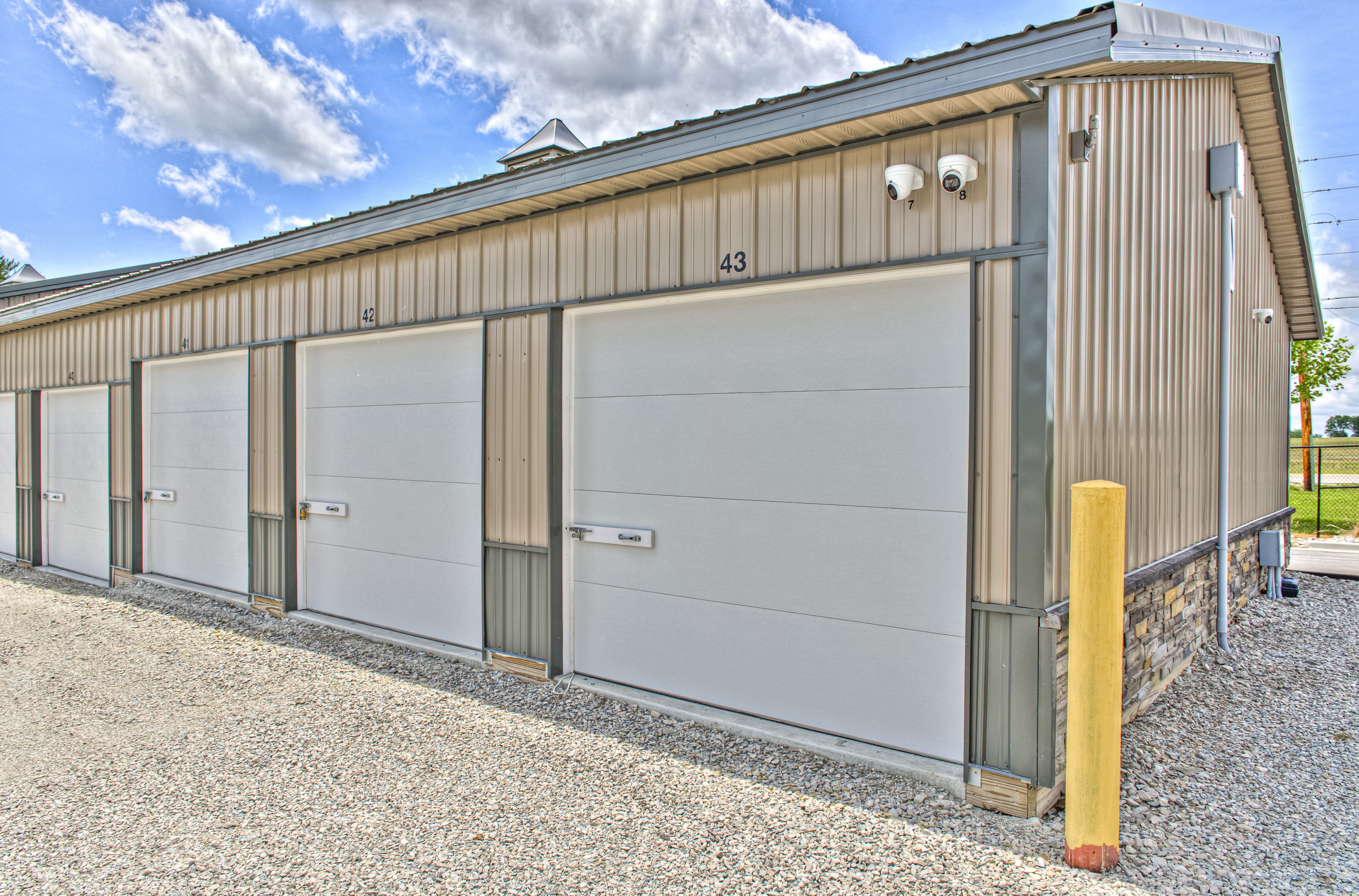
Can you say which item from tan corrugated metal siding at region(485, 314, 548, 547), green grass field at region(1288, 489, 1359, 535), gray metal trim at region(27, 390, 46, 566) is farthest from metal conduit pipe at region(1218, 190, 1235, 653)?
gray metal trim at region(27, 390, 46, 566)

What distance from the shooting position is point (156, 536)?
26.8 feet

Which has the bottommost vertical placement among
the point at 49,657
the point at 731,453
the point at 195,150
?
the point at 49,657

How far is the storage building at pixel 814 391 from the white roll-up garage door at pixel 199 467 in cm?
11

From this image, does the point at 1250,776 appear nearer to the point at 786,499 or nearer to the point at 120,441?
the point at 786,499

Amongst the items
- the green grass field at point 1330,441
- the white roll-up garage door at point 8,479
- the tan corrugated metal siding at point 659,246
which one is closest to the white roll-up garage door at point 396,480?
the tan corrugated metal siding at point 659,246

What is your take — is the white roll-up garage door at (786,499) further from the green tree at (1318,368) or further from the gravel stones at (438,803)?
the green tree at (1318,368)

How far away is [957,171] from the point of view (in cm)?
304

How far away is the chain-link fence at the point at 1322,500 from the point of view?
1159 centimetres

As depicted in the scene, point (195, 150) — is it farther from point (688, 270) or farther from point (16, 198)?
point (688, 270)

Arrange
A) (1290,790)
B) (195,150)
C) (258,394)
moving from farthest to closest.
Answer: (195,150)
(258,394)
(1290,790)

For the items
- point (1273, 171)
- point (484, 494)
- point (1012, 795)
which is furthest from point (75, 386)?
point (1273, 171)

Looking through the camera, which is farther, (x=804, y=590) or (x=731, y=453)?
(x=731, y=453)

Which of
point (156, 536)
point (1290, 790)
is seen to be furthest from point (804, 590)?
point (156, 536)

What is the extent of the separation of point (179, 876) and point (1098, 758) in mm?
3395
